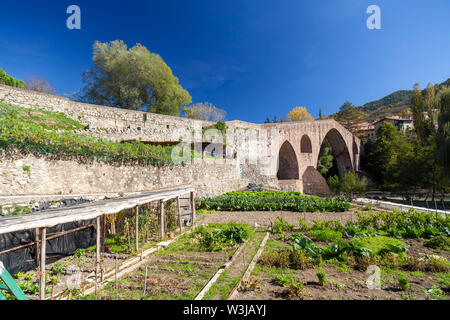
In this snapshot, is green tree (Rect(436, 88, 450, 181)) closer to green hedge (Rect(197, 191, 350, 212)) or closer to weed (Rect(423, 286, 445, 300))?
green hedge (Rect(197, 191, 350, 212))

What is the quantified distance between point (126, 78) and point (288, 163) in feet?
76.3

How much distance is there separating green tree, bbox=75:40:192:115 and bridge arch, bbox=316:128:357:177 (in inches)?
1092

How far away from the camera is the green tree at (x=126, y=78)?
2197cm

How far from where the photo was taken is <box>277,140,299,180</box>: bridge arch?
91.8 feet

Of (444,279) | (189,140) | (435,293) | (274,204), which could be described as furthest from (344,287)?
(189,140)

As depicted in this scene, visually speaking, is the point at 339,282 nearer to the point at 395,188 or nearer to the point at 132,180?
the point at 132,180

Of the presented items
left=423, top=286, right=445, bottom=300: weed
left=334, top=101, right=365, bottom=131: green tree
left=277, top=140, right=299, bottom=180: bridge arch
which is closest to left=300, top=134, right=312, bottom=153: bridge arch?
left=277, top=140, right=299, bottom=180: bridge arch

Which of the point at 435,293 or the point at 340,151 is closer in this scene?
the point at 435,293

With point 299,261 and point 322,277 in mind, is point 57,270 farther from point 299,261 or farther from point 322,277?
point 322,277

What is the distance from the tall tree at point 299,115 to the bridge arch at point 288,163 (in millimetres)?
17731

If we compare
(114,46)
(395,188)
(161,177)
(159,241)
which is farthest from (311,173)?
(114,46)

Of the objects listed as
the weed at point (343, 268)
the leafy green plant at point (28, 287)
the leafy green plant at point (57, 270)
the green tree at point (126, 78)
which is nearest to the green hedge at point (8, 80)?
the green tree at point (126, 78)

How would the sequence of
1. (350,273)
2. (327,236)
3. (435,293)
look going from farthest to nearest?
(327,236) < (350,273) < (435,293)

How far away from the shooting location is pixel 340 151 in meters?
37.0
